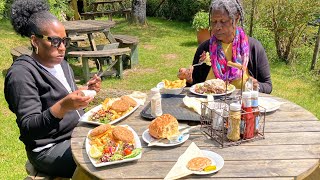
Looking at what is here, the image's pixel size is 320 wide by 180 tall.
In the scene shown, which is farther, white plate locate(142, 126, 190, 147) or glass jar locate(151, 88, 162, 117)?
glass jar locate(151, 88, 162, 117)

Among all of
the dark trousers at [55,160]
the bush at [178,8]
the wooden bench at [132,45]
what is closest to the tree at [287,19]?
the wooden bench at [132,45]

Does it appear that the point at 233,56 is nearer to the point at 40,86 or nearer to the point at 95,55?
the point at 40,86

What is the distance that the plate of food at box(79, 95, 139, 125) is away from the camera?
2.26 metres

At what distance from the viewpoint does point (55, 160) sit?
2.31 metres

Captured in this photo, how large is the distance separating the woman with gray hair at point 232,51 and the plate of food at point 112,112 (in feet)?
2.08

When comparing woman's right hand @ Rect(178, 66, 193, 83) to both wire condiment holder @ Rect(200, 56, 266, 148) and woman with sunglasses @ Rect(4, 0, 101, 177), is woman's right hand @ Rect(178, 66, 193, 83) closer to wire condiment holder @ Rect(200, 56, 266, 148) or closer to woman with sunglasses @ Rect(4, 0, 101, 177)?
wire condiment holder @ Rect(200, 56, 266, 148)

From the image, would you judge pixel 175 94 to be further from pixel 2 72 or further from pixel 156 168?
pixel 2 72

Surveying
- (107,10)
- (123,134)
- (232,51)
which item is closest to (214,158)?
(123,134)

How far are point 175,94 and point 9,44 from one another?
7.10 meters

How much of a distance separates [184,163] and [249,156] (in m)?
0.34

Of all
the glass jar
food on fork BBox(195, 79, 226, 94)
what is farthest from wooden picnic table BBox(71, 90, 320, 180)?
food on fork BBox(195, 79, 226, 94)

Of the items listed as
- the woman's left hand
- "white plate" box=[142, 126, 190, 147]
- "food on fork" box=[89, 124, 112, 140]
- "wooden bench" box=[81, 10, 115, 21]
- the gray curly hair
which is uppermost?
the gray curly hair

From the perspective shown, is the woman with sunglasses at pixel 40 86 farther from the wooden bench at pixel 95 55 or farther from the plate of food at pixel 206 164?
the wooden bench at pixel 95 55

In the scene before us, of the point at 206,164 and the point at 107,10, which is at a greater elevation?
the point at 107,10
